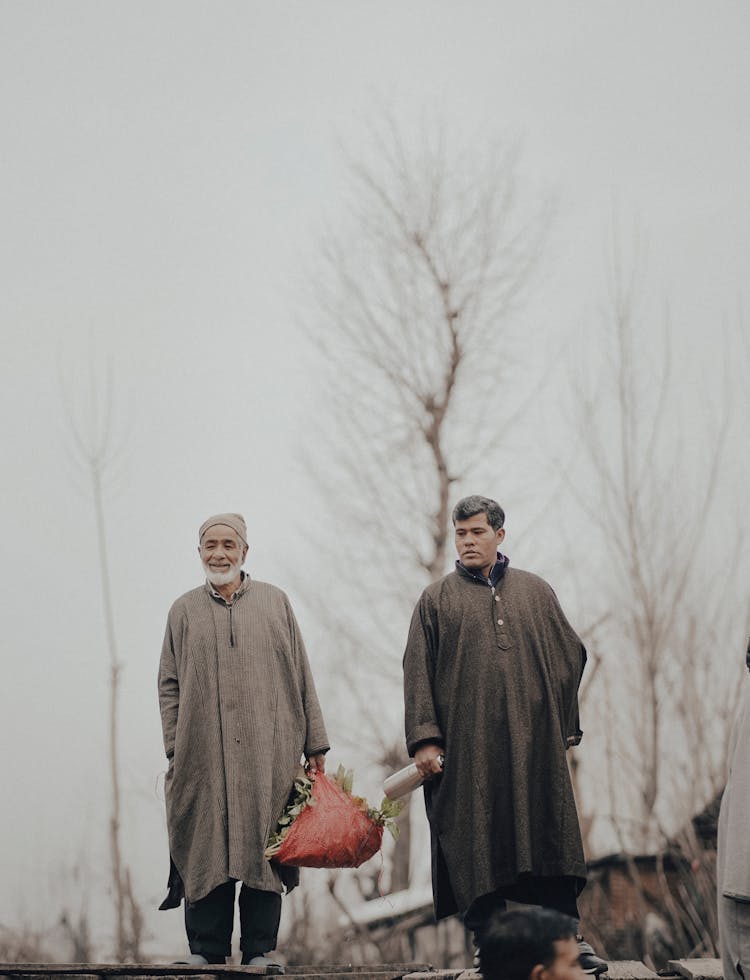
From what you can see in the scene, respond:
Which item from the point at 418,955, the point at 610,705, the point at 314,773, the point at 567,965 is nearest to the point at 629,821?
the point at 610,705

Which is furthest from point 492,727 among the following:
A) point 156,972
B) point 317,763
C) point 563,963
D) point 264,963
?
point 563,963

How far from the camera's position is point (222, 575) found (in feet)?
20.2

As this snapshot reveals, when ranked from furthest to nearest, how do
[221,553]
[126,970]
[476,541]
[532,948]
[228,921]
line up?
[221,553] → [228,921] → [476,541] → [126,970] → [532,948]

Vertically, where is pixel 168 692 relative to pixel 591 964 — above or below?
above

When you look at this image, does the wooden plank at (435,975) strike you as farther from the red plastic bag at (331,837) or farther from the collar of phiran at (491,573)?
the collar of phiran at (491,573)

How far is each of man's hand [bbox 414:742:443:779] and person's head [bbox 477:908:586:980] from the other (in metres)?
1.91

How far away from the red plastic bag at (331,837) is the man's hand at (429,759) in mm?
477

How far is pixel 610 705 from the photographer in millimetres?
13594

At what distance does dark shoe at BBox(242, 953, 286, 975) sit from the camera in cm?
558

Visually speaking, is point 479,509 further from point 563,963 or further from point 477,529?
point 563,963

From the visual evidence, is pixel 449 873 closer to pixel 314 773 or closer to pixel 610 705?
pixel 314 773

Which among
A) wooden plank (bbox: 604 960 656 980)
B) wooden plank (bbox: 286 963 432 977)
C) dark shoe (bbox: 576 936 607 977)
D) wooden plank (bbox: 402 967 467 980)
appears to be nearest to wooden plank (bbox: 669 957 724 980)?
wooden plank (bbox: 604 960 656 980)

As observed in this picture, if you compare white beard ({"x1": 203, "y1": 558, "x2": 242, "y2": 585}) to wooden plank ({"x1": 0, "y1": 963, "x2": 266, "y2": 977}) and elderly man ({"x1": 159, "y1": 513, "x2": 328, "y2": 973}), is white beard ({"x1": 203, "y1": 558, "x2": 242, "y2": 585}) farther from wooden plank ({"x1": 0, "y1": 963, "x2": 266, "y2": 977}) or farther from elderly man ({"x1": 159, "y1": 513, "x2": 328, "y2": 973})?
wooden plank ({"x1": 0, "y1": 963, "x2": 266, "y2": 977})

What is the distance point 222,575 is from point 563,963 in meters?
3.05
